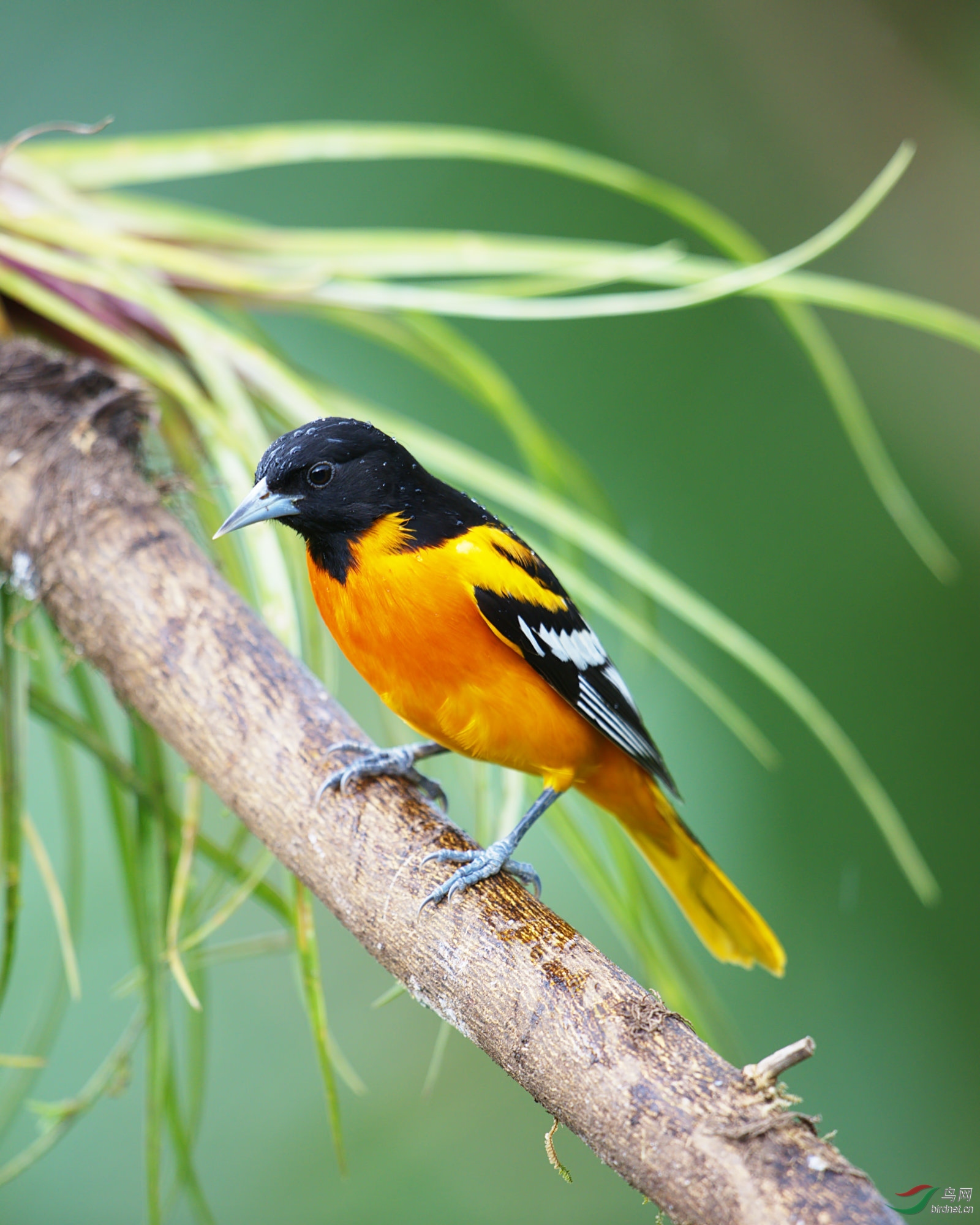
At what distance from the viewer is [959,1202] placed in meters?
1.60

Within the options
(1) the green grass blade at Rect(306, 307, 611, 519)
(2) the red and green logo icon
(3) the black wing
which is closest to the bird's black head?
(3) the black wing

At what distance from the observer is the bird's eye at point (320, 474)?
119 cm

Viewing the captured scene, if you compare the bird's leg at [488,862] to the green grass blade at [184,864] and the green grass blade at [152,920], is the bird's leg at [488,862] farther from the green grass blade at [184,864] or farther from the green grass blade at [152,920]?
the green grass blade at [152,920]

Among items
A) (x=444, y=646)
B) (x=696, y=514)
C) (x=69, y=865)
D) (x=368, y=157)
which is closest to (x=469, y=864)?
(x=444, y=646)

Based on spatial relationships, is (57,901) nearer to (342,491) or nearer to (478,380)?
(342,491)

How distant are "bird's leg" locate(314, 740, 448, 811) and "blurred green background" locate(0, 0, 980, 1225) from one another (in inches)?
26.1

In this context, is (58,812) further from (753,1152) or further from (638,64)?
(638,64)

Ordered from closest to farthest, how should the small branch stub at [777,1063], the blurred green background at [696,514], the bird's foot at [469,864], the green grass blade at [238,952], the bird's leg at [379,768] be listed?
the small branch stub at [777,1063], the bird's foot at [469,864], the bird's leg at [379,768], the green grass blade at [238,952], the blurred green background at [696,514]

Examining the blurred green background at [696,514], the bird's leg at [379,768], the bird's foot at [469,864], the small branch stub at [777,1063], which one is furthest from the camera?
the blurred green background at [696,514]

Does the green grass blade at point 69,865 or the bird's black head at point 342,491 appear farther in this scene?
the green grass blade at point 69,865

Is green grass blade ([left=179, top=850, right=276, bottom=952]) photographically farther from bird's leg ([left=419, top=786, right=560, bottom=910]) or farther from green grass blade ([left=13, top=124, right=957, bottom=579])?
green grass blade ([left=13, top=124, right=957, bottom=579])

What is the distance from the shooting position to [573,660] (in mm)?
1295

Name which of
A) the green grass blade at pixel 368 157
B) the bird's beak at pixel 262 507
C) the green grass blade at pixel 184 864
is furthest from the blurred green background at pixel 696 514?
the bird's beak at pixel 262 507

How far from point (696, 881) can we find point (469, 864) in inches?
23.1
